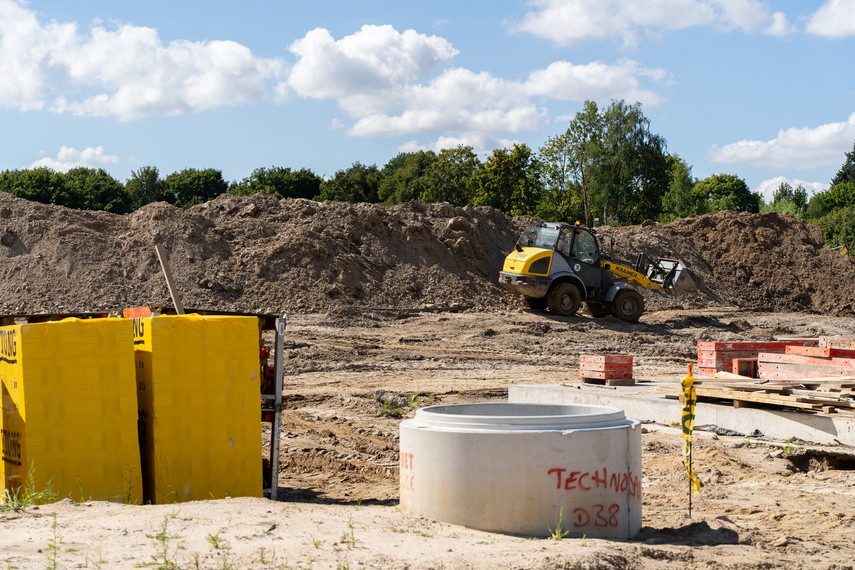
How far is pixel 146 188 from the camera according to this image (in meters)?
64.1

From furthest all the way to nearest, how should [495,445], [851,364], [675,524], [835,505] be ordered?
1. [851,364]
2. [835,505]
3. [675,524]
4. [495,445]

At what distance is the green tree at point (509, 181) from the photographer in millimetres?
52094

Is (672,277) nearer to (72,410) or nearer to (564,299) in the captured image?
(564,299)

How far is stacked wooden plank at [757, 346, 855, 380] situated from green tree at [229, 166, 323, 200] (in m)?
53.5

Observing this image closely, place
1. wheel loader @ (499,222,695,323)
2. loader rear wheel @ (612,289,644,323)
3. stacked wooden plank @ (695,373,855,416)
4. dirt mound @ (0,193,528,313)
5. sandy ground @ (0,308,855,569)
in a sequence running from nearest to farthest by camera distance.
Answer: sandy ground @ (0,308,855,569), stacked wooden plank @ (695,373,855,416), wheel loader @ (499,222,695,323), loader rear wheel @ (612,289,644,323), dirt mound @ (0,193,528,313)

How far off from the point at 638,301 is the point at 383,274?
8.58m

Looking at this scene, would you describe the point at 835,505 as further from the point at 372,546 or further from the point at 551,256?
the point at 551,256

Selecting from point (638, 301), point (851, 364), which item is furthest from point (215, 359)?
point (638, 301)

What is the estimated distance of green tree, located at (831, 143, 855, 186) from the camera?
83562mm

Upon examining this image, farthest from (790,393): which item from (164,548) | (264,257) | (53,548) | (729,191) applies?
(729,191)

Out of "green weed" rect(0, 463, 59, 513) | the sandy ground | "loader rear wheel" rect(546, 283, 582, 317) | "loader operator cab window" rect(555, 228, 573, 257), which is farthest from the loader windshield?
"green weed" rect(0, 463, 59, 513)

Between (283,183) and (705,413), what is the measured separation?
A: 57.2 meters

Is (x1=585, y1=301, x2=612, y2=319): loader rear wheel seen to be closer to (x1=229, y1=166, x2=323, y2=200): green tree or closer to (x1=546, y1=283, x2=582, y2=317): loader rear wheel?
(x1=546, y1=283, x2=582, y2=317): loader rear wheel

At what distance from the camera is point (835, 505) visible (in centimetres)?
676
